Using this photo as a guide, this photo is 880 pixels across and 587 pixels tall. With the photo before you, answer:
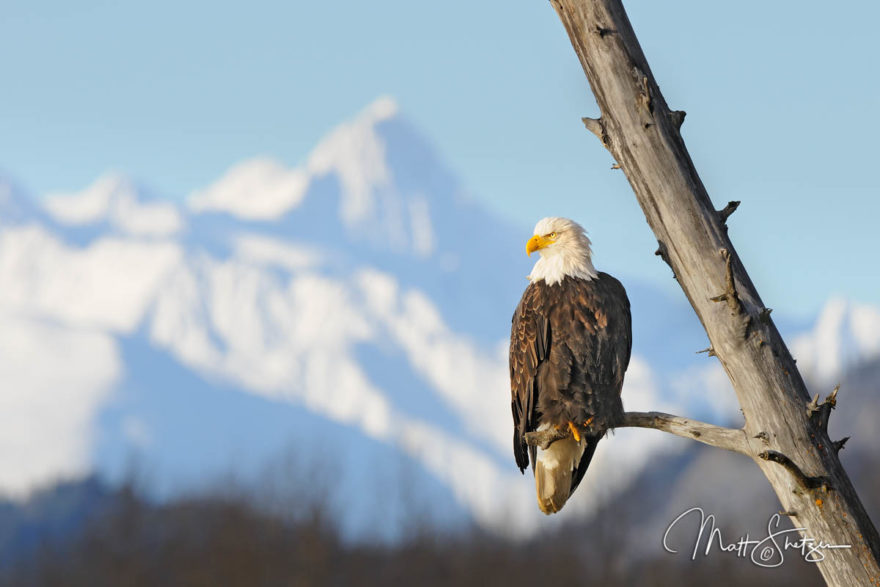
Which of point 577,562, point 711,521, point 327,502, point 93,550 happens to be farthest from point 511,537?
point 711,521

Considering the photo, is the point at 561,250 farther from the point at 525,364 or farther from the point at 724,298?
the point at 724,298

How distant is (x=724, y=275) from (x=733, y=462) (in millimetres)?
79459

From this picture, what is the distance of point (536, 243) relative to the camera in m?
4.75

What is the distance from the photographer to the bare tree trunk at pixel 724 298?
13.4ft

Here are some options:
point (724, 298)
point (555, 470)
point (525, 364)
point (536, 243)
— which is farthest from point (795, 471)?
point (536, 243)

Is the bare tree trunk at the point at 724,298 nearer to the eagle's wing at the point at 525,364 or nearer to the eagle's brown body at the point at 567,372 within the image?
the eagle's brown body at the point at 567,372

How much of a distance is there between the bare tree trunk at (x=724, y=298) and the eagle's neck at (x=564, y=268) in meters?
0.49

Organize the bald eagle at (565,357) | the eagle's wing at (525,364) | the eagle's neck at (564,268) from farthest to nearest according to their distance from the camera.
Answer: the eagle's neck at (564,268) → the eagle's wing at (525,364) → the bald eagle at (565,357)

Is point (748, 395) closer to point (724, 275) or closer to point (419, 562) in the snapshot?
point (724, 275)

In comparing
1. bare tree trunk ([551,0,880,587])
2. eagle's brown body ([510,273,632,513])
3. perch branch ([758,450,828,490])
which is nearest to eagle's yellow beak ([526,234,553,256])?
eagle's brown body ([510,273,632,513])

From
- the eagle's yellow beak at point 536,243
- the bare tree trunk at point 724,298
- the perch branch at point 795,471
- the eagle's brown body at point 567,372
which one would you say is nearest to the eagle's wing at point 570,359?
the eagle's brown body at point 567,372

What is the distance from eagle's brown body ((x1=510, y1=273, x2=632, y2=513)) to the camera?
4.43 metres

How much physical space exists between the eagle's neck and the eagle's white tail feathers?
2.72ft

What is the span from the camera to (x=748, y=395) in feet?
13.8
